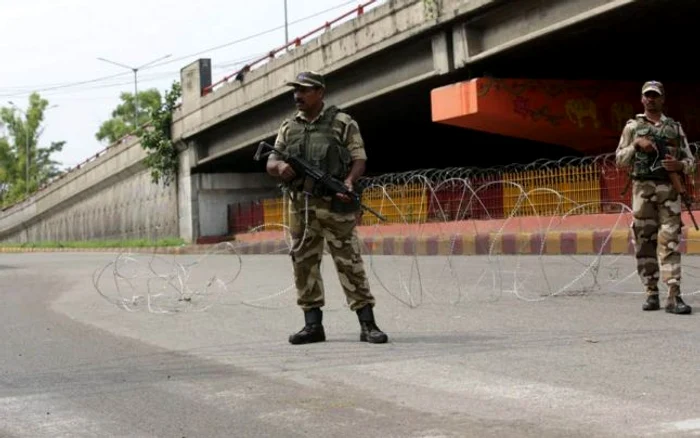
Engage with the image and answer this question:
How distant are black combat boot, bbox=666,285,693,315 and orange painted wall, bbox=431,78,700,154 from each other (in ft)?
43.9

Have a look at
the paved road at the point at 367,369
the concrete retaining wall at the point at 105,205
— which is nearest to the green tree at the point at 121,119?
the concrete retaining wall at the point at 105,205

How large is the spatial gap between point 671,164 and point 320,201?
125 inches

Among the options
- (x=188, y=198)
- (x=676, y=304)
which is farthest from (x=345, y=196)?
(x=188, y=198)

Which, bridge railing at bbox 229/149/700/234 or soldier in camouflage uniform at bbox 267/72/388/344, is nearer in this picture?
soldier in camouflage uniform at bbox 267/72/388/344

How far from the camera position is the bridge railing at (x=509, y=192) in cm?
1744

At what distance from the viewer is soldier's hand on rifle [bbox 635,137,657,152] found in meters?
8.32

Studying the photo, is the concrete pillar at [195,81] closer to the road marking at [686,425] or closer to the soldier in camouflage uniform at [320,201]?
the soldier in camouflage uniform at [320,201]

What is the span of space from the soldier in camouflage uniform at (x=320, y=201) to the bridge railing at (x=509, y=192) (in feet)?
24.7

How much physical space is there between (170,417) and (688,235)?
11830mm

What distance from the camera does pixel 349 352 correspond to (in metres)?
7.02

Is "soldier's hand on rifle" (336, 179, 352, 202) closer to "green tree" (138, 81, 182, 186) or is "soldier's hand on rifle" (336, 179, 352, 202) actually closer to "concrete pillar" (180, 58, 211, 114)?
"concrete pillar" (180, 58, 211, 114)

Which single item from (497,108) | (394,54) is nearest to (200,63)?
(394,54)

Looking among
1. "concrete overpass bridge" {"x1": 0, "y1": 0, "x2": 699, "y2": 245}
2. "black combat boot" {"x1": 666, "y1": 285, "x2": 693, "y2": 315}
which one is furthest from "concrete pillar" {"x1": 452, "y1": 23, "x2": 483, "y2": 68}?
"black combat boot" {"x1": 666, "y1": 285, "x2": 693, "y2": 315}

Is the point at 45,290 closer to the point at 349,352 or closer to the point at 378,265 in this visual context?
the point at 378,265
